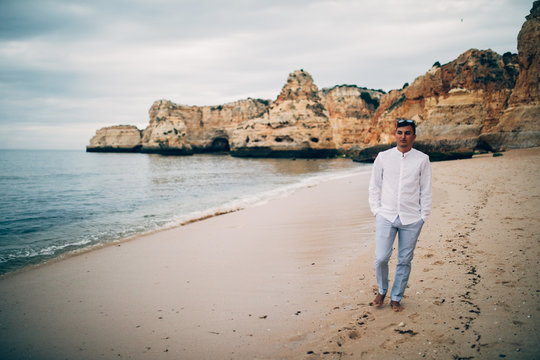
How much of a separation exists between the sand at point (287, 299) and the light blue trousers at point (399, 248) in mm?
233

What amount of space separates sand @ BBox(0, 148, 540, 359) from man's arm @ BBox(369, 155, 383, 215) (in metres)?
0.97

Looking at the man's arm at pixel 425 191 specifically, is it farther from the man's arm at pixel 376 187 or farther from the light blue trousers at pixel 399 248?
the man's arm at pixel 376 187

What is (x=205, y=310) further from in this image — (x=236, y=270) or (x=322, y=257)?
(x=322, y=257)

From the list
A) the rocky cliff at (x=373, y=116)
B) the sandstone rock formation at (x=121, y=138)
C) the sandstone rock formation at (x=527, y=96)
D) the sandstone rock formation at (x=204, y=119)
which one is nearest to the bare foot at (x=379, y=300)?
the sandstone rock formation at (x=527, y=96)

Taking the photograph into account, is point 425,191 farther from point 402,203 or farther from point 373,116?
point 373,116

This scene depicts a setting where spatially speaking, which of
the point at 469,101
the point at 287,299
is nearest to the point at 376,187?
the point at 287,299

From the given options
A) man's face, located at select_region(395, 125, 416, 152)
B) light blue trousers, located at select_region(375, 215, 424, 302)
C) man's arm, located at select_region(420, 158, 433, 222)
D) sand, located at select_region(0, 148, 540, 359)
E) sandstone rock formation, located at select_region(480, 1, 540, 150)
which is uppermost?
sandstone rock formation, located at select_region(480, 1, 540, 150)

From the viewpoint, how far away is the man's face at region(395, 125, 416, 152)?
2471 mm

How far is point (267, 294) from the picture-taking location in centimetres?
318

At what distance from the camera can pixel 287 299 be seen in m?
3.02

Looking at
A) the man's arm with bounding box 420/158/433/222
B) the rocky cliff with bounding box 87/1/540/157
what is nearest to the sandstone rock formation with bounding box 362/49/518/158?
the rocky cliff with bounding box 87/1/540/157

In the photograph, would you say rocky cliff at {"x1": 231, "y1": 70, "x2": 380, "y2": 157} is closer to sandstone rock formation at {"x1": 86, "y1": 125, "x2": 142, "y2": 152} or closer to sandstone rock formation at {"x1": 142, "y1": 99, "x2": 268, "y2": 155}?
sandstone rock formation at {"x1": 142, "y1": 99, "x2": 268, "y2": 155}

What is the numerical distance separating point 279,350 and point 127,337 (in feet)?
4.86

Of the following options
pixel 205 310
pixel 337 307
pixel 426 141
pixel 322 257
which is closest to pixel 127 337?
pixel 205 310
